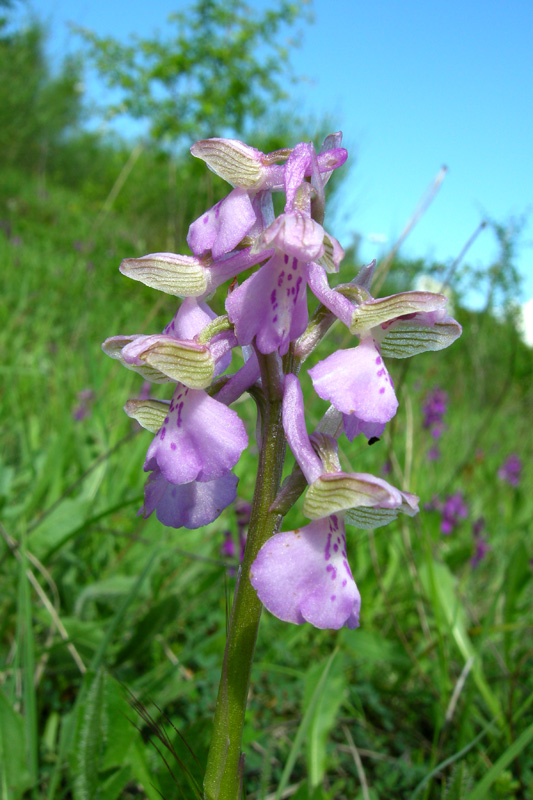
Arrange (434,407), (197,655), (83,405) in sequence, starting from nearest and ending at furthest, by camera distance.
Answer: (197,655) < (83,405) < (434,407)

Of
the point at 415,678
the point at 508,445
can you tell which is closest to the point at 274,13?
the point at 508,445

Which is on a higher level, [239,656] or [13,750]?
[239,656]

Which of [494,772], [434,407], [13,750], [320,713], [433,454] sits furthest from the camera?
[433,454]

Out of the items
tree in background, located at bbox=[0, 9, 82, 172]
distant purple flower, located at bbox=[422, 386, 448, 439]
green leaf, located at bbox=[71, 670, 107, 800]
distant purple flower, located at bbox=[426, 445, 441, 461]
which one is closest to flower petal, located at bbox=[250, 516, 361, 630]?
green leaf, located at bbox=[71, 670, 107, 800]

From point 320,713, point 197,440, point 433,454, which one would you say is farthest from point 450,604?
point 433,454

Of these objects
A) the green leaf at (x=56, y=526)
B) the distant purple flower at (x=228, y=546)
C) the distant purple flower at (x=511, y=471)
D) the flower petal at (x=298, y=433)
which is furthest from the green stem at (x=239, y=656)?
the distant purple flower at (x=511, y=471)

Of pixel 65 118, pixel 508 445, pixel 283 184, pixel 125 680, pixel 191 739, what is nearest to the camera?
pixel 283 184

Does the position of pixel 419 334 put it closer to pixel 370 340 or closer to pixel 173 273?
pixel 370 340

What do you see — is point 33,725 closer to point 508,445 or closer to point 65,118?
point 508,445
